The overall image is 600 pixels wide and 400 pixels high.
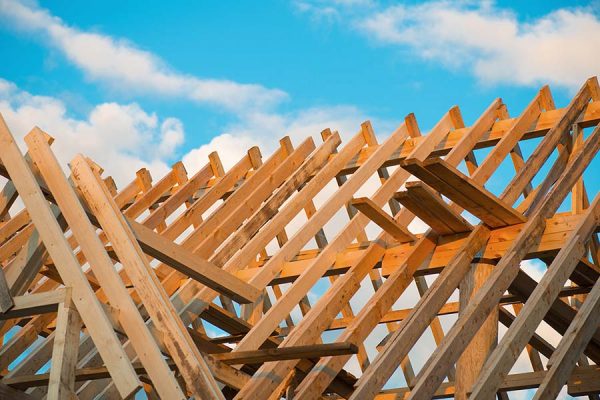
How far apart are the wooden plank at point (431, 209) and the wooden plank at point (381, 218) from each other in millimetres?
251

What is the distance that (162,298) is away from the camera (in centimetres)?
586

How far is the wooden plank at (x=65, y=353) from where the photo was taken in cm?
530

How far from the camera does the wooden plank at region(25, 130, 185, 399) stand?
18.1ft

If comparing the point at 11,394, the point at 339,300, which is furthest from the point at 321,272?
the point at 11,394

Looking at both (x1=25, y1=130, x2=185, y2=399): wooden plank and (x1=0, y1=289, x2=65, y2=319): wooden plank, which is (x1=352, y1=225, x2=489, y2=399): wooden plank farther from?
(x1=0, y1=289, x2=65, y2=319): wooden plank

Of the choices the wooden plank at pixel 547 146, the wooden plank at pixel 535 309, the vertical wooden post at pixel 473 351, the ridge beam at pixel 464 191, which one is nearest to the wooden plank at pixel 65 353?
the wooden plank at pixel 535 309

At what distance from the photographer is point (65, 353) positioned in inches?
214

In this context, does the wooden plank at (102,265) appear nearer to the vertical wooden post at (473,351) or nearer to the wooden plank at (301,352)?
the wooden plank at (301,352)

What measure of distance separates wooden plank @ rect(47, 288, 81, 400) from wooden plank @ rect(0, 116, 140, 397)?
65mm

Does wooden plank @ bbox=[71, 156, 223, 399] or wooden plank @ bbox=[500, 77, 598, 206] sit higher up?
wooden plank @ bbox=[500, 77, 598, 206]

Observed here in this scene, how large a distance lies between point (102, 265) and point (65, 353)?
66 cm

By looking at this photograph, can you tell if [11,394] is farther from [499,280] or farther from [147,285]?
[499,280]

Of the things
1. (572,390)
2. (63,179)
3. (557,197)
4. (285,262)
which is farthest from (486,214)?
(63,179)

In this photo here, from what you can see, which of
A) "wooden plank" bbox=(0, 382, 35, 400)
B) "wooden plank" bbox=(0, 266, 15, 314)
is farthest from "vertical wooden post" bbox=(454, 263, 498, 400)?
"wooden plank" bbox=(0, 382, 35, 400)
